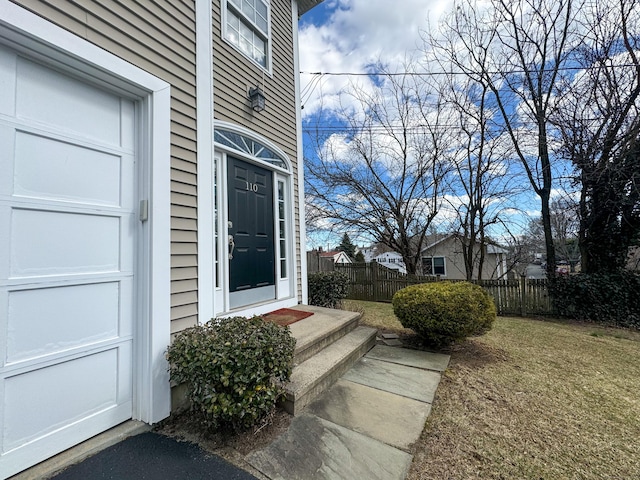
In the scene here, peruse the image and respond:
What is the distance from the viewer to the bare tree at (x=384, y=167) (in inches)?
354

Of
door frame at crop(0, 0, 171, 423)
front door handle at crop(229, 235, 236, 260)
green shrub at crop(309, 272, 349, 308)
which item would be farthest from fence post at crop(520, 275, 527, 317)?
door frame at crop(0, 0, 171, 423)

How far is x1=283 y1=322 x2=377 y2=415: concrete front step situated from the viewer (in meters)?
2.10

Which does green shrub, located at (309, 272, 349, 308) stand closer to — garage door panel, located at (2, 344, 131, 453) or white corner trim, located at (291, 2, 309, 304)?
white corner trim, located at (291, 2, 309, 304)

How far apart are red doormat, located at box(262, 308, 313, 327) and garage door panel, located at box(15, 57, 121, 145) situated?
236 centimetres

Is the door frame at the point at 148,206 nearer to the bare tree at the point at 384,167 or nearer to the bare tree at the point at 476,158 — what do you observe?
the bare tree at the point at 384,167

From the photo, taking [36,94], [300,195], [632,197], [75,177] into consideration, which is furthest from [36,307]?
[632,197]

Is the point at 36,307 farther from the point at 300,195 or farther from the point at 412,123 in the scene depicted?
the point at 412,123

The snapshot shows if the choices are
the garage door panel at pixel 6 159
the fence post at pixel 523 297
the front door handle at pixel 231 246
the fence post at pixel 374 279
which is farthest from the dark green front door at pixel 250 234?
the fence post at pixel 523 297

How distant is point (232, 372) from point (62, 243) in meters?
1.36

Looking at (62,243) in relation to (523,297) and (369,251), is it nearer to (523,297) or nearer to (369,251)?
(523,297)

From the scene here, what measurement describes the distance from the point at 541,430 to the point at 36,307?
3484 millimetres

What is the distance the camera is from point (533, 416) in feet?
7.23

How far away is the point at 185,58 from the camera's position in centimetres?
254

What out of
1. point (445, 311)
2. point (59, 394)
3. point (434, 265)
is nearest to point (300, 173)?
point (445, 311)
